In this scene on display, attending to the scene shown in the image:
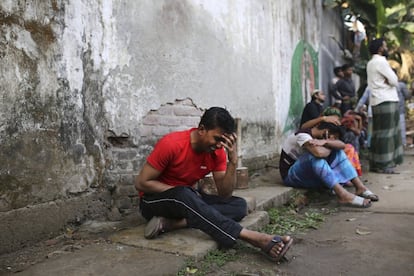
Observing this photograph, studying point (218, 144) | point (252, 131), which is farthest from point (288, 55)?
point (218, 144)

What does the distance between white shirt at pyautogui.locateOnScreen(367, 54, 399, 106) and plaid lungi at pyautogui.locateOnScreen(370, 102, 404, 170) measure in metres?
0.10

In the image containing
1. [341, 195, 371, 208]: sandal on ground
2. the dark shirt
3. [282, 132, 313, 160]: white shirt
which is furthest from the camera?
the dark shirt

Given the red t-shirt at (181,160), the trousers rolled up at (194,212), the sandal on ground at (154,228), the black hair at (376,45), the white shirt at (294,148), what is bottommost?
the sandal on ground at (154,228)

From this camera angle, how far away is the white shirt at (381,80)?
211 inches

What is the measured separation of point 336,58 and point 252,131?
24.5ft

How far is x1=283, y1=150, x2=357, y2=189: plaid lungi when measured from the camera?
3.88m

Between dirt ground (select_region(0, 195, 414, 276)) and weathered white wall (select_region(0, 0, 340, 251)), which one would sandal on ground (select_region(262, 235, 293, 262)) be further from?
weathered white wall (select_region(0, 0, 340, 251))

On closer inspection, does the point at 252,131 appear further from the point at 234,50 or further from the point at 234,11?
the point at 234,11

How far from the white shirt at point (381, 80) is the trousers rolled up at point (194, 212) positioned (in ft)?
12.1

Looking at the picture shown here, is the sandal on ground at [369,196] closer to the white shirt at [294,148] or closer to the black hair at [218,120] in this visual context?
the white shirt at [294,148]

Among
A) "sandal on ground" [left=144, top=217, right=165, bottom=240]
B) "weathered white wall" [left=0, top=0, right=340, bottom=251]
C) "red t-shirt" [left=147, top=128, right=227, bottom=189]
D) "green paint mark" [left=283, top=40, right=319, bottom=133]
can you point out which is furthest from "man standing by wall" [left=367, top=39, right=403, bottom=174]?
"sandal on ground" [left=144, top=217, right=165, bottom=240]

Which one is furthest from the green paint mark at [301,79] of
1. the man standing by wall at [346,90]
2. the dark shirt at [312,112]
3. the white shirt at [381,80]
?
the white shirt at [381,80]

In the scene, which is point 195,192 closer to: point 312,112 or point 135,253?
point 135,253

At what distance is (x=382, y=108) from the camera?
18.1ft
